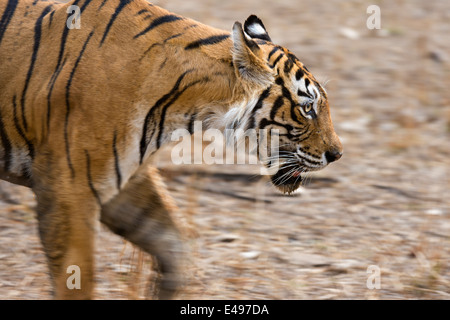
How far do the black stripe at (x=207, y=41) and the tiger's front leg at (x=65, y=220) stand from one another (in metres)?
0.74

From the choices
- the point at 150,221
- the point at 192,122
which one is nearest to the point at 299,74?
the point at 192,122

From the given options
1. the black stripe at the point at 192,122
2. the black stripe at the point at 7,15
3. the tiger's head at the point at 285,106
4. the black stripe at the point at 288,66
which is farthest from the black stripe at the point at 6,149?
the black stripe at the point at 288,66

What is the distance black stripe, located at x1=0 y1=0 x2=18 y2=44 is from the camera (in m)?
3.60

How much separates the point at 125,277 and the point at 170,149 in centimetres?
190

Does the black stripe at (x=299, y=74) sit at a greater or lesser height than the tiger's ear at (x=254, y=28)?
lesser

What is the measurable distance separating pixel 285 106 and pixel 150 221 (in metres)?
0.98

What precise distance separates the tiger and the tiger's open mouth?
9 cm

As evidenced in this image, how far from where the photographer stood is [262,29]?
3799mm

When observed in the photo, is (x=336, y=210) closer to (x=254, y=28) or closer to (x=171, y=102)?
(x=254, y=28)

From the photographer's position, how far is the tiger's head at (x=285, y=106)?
11.3 feet

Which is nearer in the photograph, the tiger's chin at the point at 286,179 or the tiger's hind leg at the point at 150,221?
the tiger's chin at the point at 286,179

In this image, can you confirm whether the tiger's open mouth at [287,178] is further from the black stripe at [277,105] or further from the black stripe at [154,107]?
the black stripe at [154,107]
